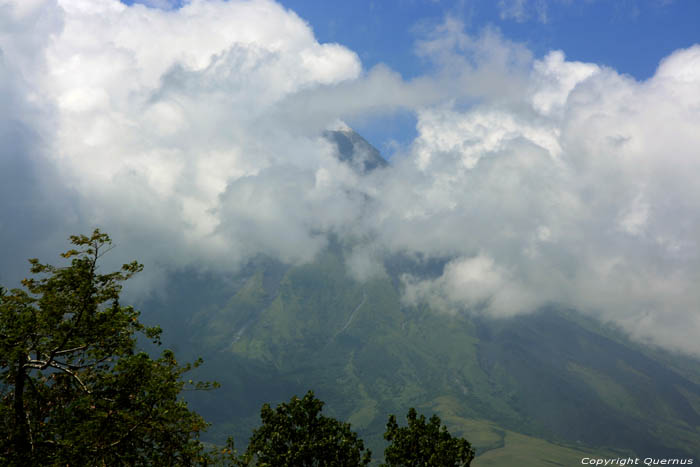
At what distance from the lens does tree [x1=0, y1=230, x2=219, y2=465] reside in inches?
912

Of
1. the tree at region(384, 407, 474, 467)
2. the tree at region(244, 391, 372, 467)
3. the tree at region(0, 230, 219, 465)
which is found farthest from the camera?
the tree at region(384, 407, 474, 467)

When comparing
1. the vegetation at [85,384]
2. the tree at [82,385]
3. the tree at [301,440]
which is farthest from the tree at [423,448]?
the tree at [82,385]

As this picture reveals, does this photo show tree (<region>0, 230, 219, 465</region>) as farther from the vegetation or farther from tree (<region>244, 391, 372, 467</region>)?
tree (<region>244, 391, 372, 467</region>)

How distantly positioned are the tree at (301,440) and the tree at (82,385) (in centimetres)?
1876

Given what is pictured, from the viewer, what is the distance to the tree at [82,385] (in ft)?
76.0

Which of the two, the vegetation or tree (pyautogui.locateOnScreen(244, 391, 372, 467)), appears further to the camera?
tree (pyautogui.locateOnScreen(244, 391, 372, 467))

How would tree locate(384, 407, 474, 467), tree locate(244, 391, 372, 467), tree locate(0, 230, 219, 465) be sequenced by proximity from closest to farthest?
tree locate(0, 230, 219, 465)
tree locate(244, 391, 372, 467)
tree locate(384, 407, 474, 467)

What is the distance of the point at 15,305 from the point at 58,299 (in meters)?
1.95

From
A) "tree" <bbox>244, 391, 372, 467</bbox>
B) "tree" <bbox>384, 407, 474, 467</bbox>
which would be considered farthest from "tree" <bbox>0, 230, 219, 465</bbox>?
"tree" <bbox>384, 407, 474, 467</bbox>

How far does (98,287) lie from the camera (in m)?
26.4

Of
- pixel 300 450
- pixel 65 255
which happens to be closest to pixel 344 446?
pixel 300 450

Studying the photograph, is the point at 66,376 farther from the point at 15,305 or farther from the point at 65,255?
the point at 65,255

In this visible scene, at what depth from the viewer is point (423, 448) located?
147ft

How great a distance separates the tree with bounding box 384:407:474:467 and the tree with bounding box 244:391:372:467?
3.11 meters
